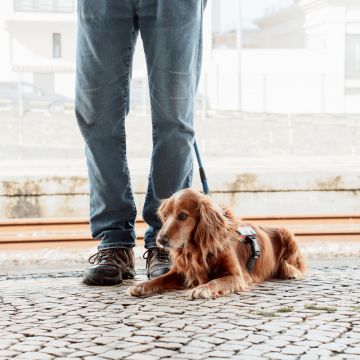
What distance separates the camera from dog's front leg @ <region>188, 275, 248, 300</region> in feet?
10.7

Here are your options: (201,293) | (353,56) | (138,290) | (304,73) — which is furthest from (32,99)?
(201,293)

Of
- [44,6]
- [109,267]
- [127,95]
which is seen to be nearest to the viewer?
[109,267]

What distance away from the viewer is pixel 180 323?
2.83 m

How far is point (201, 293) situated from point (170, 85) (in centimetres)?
89

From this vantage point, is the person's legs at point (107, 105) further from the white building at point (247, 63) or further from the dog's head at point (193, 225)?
the white building at point (247, 63)

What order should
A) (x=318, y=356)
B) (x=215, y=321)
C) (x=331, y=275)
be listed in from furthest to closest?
(x=331, y=275), (x=215, y=321), (x=318, y=356)

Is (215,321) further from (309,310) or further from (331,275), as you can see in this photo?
(331,275)

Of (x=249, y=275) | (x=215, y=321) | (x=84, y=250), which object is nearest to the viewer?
(x=215, y=321)

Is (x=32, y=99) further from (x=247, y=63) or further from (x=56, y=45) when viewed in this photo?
(x=247, y=63)

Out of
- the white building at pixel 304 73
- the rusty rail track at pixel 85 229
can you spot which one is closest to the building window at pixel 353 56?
the white building at pixel 304 73

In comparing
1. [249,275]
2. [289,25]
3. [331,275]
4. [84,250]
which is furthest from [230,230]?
[289,25]

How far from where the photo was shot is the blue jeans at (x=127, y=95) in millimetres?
3580

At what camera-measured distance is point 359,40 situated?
40.3 m

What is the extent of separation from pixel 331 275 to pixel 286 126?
22.7 metres
